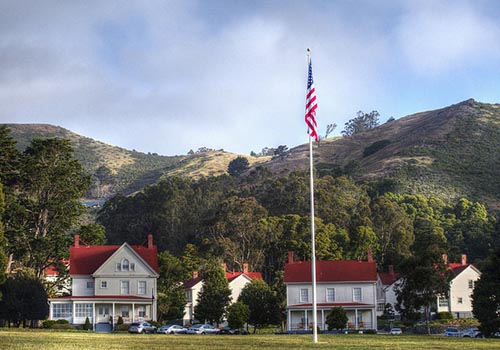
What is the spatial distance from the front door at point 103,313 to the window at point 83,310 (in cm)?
103

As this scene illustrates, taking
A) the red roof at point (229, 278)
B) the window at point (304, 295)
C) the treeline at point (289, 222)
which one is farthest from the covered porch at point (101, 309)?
the treeline at point (289, 222)

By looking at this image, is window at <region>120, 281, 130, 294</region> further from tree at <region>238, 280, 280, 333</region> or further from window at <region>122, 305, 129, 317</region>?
tree at <region>238, 280, 280, 333</region>

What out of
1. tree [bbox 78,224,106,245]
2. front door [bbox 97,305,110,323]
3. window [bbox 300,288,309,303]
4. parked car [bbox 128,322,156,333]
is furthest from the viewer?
tree [bbox 78,224,106,245]

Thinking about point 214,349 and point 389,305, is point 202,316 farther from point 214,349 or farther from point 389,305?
point 214,349

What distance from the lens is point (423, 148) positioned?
598 ft

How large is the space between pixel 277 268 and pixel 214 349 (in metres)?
74.6

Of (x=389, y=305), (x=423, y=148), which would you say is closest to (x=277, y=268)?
(x=389, y=305)

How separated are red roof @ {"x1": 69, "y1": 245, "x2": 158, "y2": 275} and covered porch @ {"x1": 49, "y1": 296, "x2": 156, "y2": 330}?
3.08 meters

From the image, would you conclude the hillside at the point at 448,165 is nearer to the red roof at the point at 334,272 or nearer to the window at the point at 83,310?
the red roof at the point at 334,272

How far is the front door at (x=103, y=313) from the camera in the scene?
7831 cm

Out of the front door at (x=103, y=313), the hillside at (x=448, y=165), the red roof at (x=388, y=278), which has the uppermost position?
the hillside at (x=448, y=165)

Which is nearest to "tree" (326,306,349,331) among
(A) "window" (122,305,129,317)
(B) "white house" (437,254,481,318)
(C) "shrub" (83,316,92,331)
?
(A) "window" (122,305,129,317)

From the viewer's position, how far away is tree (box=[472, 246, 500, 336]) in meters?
51.1

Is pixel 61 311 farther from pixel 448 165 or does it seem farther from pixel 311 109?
pixel 448 165
